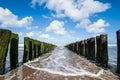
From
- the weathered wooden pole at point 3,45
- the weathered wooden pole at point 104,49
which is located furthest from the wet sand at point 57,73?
the weathered wooden pole at point 104,49

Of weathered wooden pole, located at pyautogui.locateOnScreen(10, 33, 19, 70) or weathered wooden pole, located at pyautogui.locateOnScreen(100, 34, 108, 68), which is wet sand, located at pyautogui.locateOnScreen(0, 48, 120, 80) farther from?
weathered wooden pole, located at pyautogui.locateOnScreen(100, 34, 108, 68)

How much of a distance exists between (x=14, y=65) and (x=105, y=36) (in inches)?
148

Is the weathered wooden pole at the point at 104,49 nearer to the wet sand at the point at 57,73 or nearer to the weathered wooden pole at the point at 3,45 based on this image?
the wet sand at the point at 57,73

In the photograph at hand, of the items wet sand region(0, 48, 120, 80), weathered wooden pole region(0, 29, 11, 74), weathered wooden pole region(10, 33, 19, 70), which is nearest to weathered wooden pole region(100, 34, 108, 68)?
wet sand region(0, 48, 120, 80)

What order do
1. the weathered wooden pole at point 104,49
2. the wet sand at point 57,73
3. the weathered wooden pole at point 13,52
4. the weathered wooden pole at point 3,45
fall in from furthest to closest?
the weathered wooden pole at point 104,49
the weathered wooden pole at point 13,52
the weathered wooden pole at point 3,45
the wet sand at point 57,73

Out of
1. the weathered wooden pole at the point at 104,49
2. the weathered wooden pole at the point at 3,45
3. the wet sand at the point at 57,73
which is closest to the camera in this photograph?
the wet sand at the point at 57,73

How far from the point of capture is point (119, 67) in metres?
6.59

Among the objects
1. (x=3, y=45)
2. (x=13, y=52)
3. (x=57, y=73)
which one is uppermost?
(x=3, y=45)

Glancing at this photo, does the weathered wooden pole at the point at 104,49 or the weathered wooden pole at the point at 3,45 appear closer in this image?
the weathered wooden pole at the point at 3,45

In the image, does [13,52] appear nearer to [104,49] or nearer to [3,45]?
[3,45]

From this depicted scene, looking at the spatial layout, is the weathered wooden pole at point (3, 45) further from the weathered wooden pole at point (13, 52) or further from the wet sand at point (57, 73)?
the weathered wooden pole at point (13, 52)

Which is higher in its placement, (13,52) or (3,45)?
(3,45)

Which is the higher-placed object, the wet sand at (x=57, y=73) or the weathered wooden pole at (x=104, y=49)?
the weathered wooden pole at (x=104, y=49)

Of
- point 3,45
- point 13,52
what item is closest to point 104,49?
point 13,52
